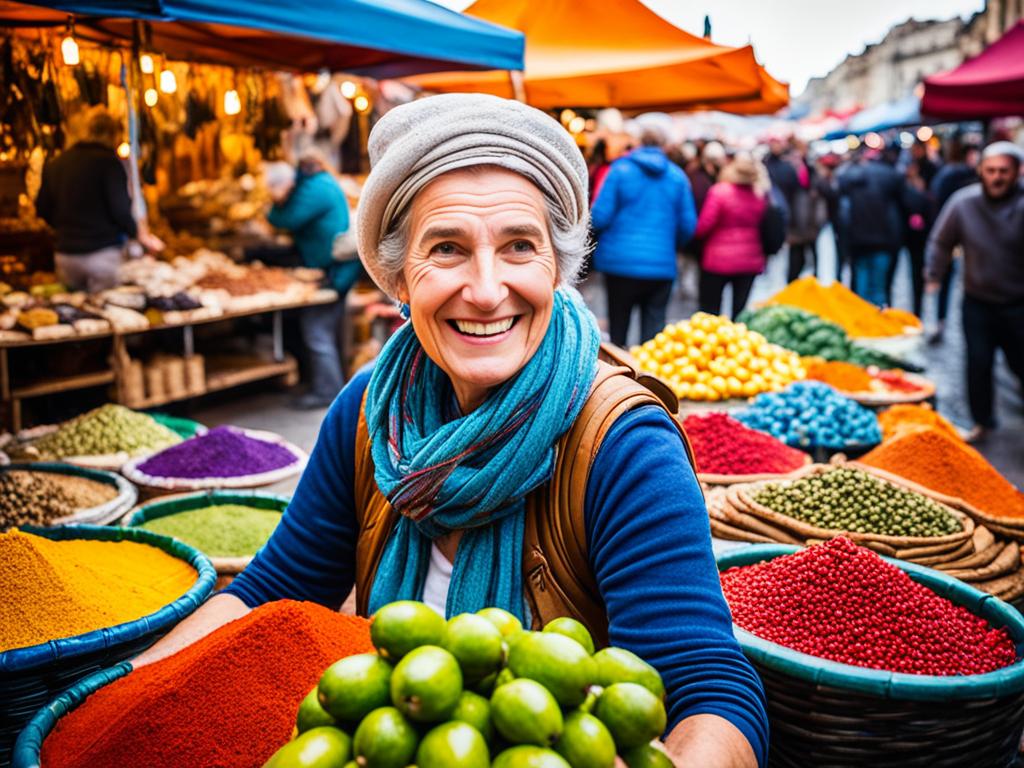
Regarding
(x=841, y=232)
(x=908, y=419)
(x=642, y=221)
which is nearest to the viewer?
(x=908, y=419)

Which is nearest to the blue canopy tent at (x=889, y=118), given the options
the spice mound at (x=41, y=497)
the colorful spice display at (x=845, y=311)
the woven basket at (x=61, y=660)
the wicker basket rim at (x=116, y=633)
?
the colorful spice display at (x=845, y=311)

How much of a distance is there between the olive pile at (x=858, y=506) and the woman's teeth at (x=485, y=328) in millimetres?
1808

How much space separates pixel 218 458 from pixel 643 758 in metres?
3.04

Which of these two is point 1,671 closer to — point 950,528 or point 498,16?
point 950,528

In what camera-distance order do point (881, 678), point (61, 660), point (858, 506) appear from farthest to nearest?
point (858, 506), point (881, 678), point (61, 660)

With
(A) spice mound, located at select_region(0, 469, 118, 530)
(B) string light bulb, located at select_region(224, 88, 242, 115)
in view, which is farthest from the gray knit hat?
(B) string light bulb, located at select_region(224, 88, 242, 115)

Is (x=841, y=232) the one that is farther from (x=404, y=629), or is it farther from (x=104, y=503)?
(x=404, y=629)

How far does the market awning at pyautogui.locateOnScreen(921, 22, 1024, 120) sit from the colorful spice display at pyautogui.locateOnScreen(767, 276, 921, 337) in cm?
269

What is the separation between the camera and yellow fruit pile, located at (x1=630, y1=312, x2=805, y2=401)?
16.6 ft

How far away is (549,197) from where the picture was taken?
1630 mm

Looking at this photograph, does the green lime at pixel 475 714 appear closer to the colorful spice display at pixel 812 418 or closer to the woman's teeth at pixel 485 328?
the woman's teeth at pixel 485 328

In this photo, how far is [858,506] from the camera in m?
3.00

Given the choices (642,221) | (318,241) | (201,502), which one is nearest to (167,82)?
(318,241)

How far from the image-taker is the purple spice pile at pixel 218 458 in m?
3.70
